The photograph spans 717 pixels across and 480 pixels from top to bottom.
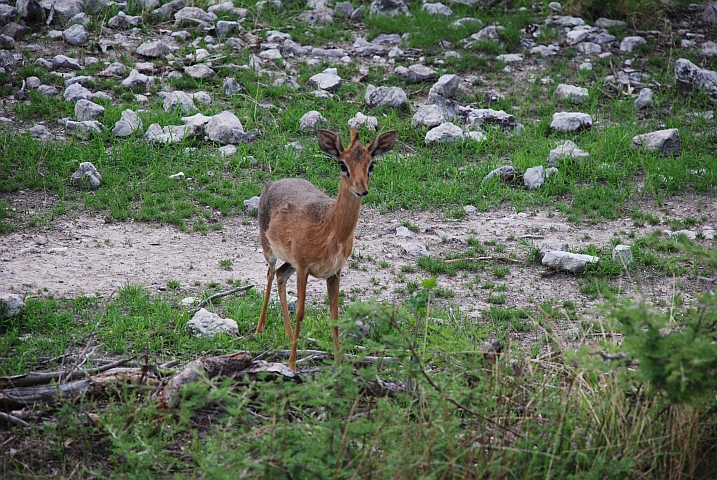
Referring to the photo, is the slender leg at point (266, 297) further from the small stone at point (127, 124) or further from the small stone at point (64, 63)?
the small stone at point (64, 63)

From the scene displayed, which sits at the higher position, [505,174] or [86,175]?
[86,175]

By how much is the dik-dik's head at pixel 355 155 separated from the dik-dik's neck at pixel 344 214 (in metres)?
0.08

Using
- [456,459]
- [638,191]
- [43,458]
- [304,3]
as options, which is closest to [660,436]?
[456,459]

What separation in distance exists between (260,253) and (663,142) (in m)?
4.70

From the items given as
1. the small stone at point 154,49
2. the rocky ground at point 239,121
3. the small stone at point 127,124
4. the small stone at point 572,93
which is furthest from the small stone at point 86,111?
the small stone at point 572,93

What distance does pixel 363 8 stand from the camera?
12.2m

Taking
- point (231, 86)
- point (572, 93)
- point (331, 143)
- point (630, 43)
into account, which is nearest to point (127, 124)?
point (231, 86)

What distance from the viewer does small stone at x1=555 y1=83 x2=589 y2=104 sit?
9742 millimetres

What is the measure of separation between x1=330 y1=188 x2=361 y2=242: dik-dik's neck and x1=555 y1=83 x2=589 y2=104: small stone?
5665 millimetres

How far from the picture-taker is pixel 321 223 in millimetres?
5109

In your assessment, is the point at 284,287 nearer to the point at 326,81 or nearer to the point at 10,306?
the point at 10,306

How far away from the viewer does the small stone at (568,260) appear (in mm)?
6551

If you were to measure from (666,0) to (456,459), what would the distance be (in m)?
11.2

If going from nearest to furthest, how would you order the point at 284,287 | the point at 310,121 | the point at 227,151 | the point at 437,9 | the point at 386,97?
the point at 284,287 < the point at 227,151 < the point at 310,121 < the point at 386,97 < the point at 437,9
